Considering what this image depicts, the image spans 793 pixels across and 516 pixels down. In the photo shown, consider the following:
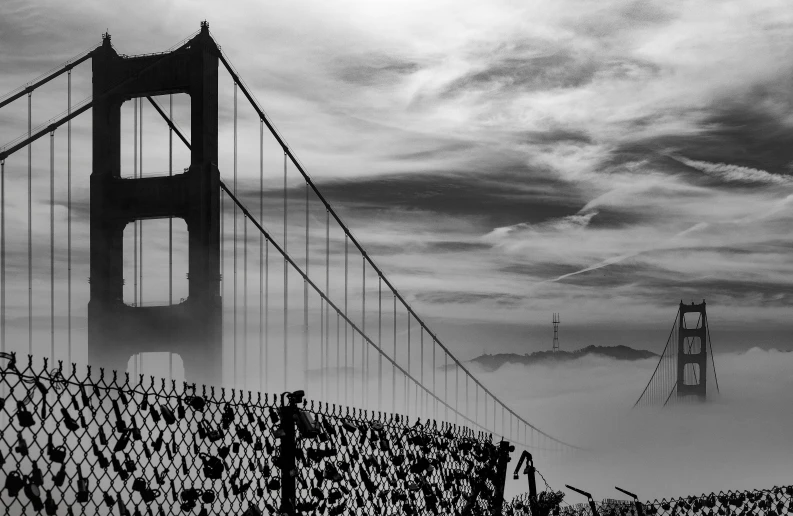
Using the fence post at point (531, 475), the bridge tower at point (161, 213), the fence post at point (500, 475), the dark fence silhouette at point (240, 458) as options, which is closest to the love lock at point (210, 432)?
the dark fence silhouette at point (240, 458)

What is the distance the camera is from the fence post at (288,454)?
12.3 ft

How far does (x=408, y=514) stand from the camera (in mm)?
4852

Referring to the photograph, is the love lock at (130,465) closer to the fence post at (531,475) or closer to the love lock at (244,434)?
the love lock at (244,434)

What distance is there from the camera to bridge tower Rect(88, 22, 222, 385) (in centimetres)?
2478

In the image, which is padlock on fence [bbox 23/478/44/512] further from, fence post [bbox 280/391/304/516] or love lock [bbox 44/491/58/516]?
fence post [bbox 280/391/304/516]

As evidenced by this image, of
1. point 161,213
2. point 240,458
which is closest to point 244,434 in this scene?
point 240,458

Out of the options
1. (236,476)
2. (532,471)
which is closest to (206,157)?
(532,471)

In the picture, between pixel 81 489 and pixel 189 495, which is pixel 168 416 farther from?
pixel 189 495

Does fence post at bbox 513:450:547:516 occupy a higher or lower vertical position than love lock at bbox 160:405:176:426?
lower

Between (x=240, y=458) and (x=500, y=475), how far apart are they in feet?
8.99

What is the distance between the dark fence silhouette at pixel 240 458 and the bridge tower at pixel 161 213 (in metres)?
19.4

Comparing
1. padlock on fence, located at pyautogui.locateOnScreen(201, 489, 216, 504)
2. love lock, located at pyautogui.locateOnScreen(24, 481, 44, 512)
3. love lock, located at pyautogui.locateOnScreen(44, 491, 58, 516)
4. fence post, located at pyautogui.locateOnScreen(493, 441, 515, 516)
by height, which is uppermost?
love lock, located at pyautogui.locateOnScreen(24, 481, 44, 512)

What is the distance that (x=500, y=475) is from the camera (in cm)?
596

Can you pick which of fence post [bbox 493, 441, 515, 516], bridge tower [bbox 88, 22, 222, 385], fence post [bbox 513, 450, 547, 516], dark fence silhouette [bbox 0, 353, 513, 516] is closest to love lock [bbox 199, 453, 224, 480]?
dark fence silhouette [bbox 0, 353, 513, 516]
